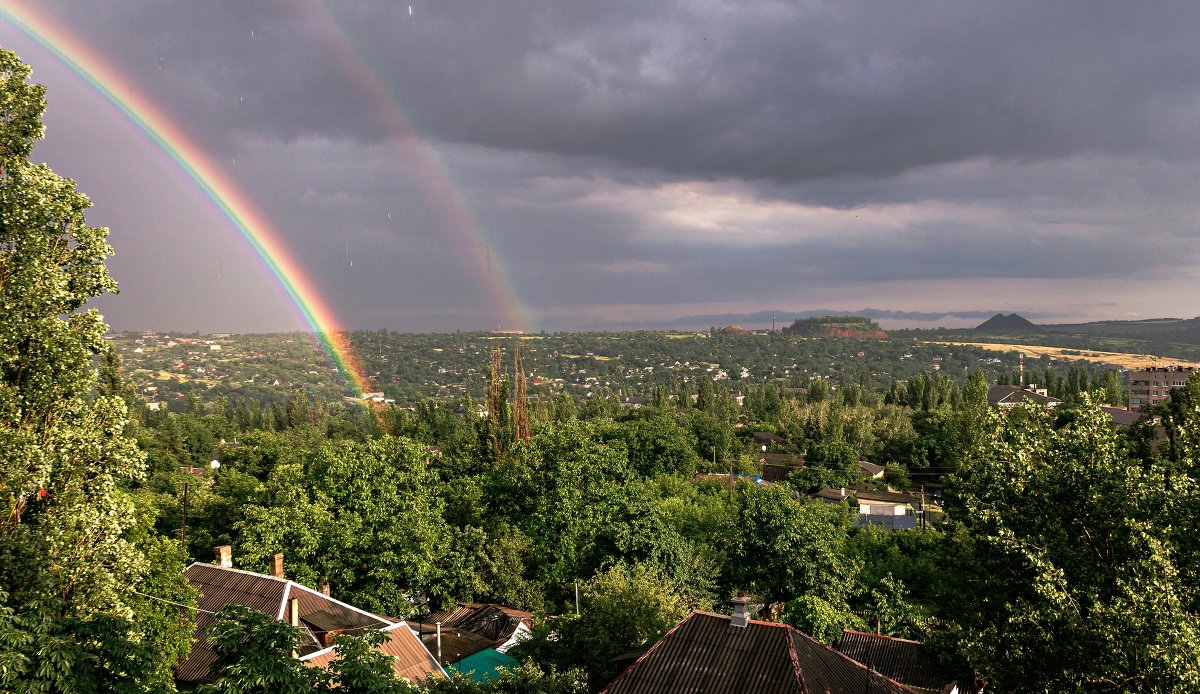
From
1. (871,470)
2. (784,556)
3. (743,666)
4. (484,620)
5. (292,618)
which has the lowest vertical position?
(871,470)

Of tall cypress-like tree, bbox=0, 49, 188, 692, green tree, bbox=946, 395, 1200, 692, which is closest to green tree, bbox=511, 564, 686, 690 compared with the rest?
green tree, bbox=946, 395, 1200, 692

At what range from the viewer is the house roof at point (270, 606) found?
21453mm

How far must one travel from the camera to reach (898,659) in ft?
72.4

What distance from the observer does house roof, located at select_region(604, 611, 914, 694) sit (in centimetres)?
1580

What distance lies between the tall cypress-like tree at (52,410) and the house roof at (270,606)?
31.8 ft

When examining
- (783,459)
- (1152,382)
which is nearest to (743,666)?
(783,459)

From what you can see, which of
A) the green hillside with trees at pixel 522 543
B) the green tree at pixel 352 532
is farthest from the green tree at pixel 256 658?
the green tree at pixel 352 532

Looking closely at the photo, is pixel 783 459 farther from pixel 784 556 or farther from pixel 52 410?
pixel 52 410

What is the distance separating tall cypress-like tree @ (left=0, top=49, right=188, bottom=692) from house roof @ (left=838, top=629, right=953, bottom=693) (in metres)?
19.3

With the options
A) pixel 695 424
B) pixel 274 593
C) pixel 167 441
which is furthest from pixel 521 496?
pixel 695 424

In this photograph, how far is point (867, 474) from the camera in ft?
239

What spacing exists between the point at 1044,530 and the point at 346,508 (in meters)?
27.0

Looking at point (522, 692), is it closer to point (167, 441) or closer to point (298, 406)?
point (167, 441)

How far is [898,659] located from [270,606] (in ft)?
64.8
